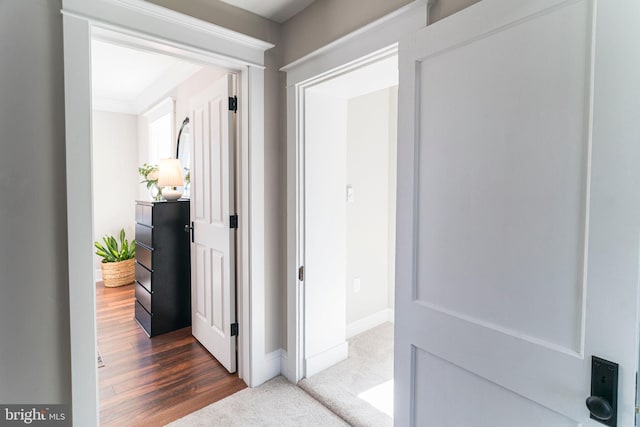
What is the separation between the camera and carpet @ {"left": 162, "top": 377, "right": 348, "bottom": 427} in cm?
180

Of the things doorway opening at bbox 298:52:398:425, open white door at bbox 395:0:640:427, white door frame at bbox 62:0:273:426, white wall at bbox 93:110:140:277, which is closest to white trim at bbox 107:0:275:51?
white door frame at bbox 62:0:273:426

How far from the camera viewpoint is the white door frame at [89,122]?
1461 millimetres

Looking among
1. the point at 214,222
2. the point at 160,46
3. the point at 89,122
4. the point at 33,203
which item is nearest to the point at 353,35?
the point at 160,46

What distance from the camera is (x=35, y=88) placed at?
1.39 metres

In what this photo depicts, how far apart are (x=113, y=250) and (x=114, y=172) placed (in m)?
1.16

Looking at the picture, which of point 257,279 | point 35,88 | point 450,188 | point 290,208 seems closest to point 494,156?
point 450,188

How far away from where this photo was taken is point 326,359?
233 centimetres

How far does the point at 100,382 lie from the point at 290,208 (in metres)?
1.75

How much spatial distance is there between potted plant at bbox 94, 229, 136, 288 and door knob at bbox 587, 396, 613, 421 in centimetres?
450

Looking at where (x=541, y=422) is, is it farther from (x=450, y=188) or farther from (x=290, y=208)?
(x=290, y=208)

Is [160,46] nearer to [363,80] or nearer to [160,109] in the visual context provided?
[363,80]

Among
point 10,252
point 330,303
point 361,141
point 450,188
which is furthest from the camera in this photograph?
point 361,141

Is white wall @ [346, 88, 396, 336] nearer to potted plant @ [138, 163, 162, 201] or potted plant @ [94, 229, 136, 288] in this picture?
potted plant @ [138, 163, 162, 201]

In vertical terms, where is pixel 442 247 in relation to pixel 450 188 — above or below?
below
